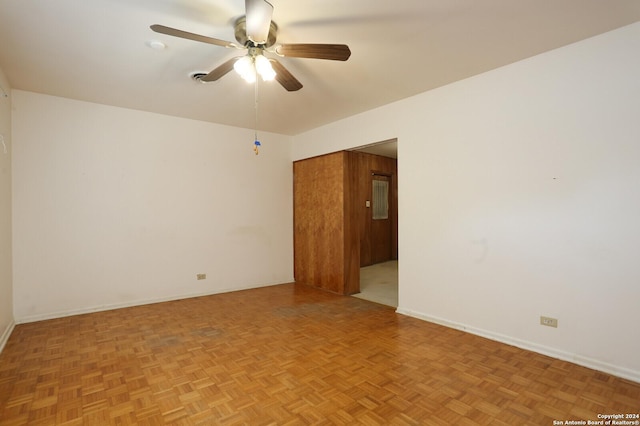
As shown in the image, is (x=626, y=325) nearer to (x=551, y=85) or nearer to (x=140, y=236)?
(x=551, y=85)

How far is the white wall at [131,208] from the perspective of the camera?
354 centimetres

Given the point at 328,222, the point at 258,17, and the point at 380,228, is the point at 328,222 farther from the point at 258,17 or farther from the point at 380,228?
the point at 258,17

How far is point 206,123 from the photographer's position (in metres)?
4.68

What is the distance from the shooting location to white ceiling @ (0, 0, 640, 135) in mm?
2061

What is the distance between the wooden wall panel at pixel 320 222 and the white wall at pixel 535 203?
1.20 meters

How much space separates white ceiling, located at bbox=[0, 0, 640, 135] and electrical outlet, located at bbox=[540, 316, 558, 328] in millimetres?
2281

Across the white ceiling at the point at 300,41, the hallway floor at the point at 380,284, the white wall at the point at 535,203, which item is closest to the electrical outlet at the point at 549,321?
the white wall at the point at 535,203

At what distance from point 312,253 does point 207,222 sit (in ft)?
5.72

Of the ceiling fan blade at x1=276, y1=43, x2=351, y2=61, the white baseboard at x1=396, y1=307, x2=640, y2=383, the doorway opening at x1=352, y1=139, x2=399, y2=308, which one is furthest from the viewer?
the doorway opening at x1=352, y1=139, x2=399, y2=308

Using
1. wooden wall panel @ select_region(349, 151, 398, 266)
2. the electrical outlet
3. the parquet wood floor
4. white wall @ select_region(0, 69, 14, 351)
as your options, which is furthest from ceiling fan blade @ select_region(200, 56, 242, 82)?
wooden wall panel @ select_region(349, 151, 398, 266)

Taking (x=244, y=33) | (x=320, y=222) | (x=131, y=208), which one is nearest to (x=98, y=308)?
(x=131, y=208)

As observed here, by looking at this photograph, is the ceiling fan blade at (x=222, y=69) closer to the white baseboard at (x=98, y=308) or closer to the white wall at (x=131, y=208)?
the white wall at (x=131, y=208)

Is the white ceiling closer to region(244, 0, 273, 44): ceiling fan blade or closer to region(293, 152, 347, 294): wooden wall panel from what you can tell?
region(244, 0, 273, 44): ceiling fan blade

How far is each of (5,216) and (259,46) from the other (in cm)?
317
